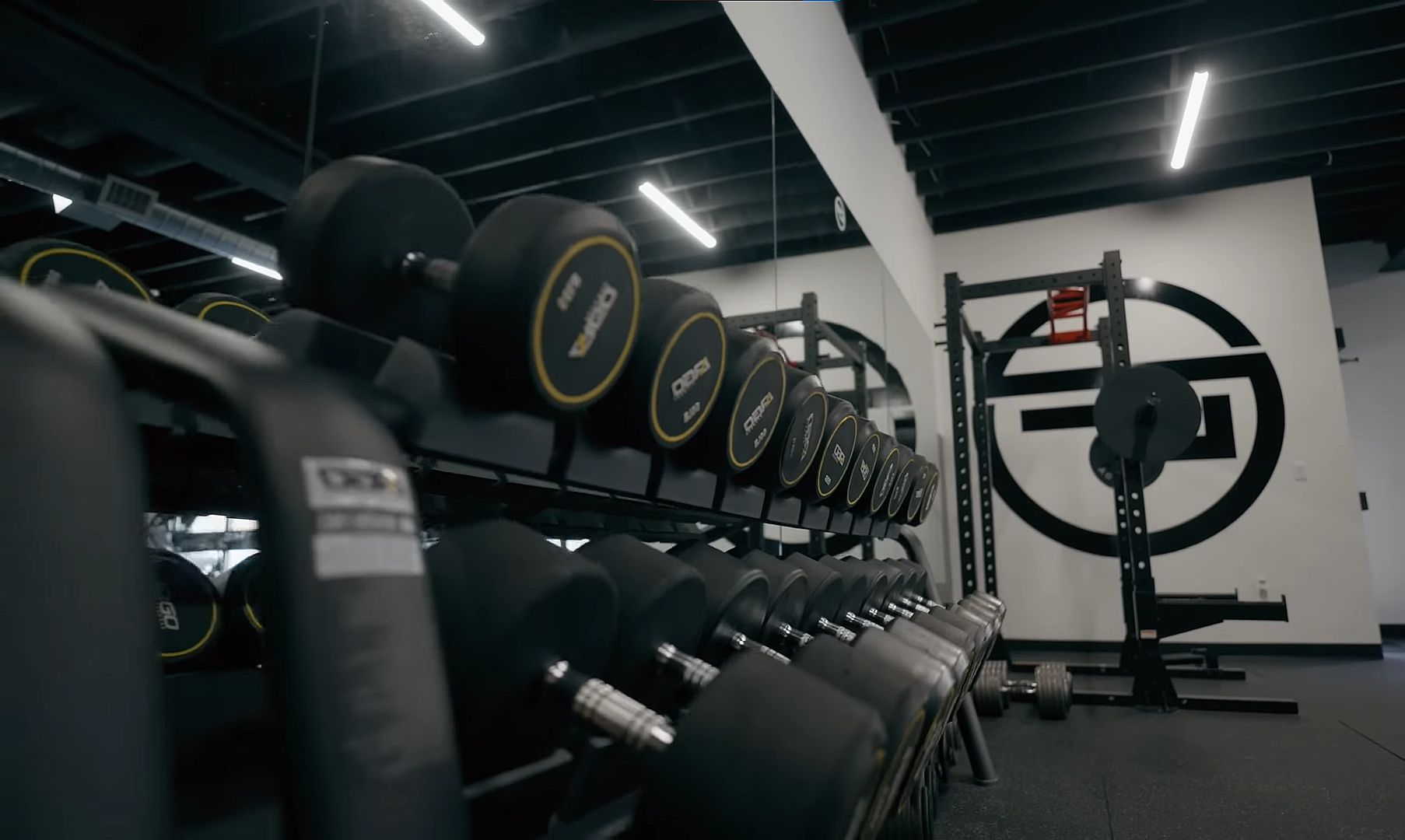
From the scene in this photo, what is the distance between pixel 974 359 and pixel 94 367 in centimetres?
499

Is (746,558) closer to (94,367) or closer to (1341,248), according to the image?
(94,367)

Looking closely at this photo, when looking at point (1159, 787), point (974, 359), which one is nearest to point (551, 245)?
point (1159, 787)

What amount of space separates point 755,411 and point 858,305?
3.47m

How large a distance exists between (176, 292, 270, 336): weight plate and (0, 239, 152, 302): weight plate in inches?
2.1

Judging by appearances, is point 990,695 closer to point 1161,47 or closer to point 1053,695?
point 1053,695

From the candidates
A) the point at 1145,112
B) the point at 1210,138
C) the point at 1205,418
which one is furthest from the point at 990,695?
the point at 1210,138

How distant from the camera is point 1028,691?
3.38 meters

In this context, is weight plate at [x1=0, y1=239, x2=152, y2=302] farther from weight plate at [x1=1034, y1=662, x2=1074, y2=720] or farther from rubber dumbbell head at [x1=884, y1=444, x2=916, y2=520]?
weight plate at [x1=1034, y1=662, x2=1074, y2=720]

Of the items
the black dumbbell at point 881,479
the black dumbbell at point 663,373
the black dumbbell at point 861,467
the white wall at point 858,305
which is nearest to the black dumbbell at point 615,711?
the black dumbbell at point 663,373

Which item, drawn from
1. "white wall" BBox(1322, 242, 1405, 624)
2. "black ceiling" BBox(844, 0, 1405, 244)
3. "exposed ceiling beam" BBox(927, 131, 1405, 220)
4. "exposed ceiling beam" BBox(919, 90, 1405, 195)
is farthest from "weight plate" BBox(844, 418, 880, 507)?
"white wall" BBox(1322, 242, 1405, 624)

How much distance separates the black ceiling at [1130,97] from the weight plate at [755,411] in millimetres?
3522

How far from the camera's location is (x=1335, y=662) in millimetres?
4875

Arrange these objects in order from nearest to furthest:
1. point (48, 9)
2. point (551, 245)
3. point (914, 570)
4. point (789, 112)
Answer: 1. point (551, 245)
2. point (48, 9)
3. point (914, 570)
4. point (789, 112)

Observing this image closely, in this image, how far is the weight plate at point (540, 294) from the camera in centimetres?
58
